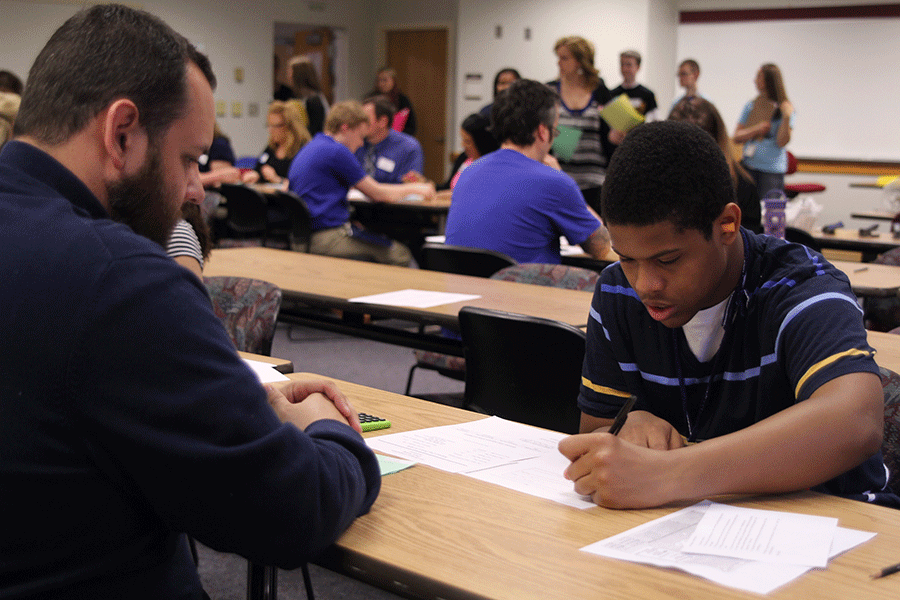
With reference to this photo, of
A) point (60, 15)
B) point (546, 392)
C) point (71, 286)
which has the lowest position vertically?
point (546, 392)

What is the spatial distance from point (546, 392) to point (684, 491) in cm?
112

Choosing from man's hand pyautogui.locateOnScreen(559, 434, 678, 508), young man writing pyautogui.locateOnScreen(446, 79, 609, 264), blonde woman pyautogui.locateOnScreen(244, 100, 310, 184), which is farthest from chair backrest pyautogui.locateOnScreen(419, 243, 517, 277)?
blonde woman pyautogui.locateOnScreen(244, 100, 310, 184)

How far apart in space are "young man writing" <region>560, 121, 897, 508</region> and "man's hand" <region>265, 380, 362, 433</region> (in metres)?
0.36

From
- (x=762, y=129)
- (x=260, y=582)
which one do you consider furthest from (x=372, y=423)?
(x=762, y=129)

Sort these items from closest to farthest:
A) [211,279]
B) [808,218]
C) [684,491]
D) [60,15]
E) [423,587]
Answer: [423,587]
[684,491]
[211,279]
[808,218]
[60,15]

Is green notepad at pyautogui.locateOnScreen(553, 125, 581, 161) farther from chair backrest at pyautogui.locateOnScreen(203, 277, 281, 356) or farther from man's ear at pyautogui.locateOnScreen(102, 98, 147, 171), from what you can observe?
man's ear at pyautogui.locateOnScreen(102, 98, 147, 171)

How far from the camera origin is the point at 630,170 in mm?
1365

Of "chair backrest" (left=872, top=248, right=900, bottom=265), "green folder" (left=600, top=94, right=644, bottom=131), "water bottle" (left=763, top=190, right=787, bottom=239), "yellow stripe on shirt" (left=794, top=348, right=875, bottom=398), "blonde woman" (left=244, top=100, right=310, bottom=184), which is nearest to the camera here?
"yellow stripe on shirt" (left=794, top=348, right=875, bottom=398)

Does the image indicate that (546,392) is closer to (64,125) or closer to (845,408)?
(845,408)

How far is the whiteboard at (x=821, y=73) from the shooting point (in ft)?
29.9

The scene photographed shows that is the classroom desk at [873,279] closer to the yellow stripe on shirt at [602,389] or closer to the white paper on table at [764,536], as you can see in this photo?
the yellow stripe on shirt at [602,389]

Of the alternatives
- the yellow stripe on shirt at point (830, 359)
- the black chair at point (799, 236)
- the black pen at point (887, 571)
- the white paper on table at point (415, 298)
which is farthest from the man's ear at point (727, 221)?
the black chair at point (799, 236)

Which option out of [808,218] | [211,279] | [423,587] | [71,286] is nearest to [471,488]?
[423,587]

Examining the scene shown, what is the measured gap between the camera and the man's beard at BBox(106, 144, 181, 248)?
0.98 m
